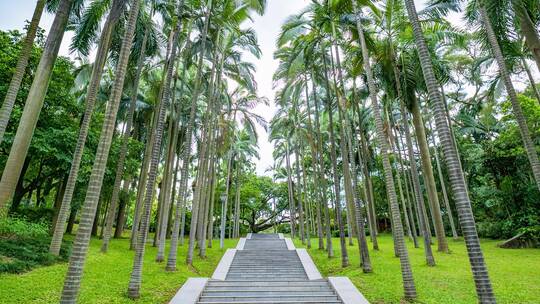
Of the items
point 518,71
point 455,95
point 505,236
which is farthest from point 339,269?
point 455,95

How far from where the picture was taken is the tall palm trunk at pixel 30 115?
7.90 metres

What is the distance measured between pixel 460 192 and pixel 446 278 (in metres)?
5.34

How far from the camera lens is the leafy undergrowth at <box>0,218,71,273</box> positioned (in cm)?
766

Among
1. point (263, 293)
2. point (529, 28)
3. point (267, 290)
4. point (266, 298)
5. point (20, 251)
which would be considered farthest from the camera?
point (20, 251)

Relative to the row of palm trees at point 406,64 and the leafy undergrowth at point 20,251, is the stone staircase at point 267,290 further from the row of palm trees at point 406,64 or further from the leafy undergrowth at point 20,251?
the leafy undergrowth at point 20,251

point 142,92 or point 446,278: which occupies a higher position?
point 142,92

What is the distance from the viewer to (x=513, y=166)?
19.6 meters

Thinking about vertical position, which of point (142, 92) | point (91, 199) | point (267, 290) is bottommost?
point (267, 290)

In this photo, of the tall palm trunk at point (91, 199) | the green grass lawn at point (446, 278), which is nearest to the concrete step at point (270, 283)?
the green grass lawn at point (446, 278)

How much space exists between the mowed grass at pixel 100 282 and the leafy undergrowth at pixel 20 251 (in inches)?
11.9

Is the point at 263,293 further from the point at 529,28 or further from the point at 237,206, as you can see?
the point at 237,206

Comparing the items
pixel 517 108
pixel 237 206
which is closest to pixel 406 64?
pixel 517 108

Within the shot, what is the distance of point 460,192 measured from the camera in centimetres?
493

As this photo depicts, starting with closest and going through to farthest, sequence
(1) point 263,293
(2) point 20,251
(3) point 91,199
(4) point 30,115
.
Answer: (3) point 91,199 → (1) point 263,293 → (4) point 30,115 → (2) point 20,251
